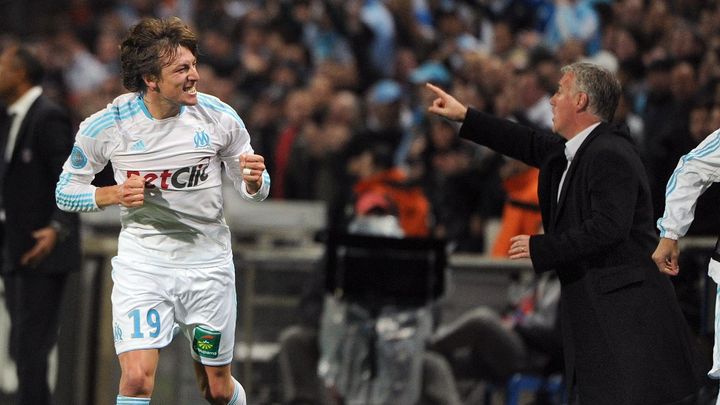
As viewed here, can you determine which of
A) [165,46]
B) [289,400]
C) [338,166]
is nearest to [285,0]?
[338,166]

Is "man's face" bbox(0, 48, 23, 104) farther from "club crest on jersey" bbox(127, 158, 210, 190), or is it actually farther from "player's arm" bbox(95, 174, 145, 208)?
"player's arm" bbox(95, 174, 145, 208)

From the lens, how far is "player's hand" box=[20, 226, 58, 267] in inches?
322

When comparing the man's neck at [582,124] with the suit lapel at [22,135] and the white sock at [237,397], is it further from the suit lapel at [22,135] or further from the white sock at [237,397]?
the suit lapel at [22,135]

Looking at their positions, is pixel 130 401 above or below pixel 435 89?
below

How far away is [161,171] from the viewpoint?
20.4 ft

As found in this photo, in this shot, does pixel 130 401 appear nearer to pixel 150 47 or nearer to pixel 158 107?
pixel 158 107

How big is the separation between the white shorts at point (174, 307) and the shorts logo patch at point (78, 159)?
0.48m

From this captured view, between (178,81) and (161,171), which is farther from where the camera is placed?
(161,171)

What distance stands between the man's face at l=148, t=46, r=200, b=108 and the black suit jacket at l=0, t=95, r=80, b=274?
→ 2385mm

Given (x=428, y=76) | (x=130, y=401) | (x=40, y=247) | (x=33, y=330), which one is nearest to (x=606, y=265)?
(x=130, y=401)

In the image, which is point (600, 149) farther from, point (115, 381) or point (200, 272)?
point (115, 381)

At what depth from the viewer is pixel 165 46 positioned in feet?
20.3

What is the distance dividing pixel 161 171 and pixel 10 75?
2.67 meters

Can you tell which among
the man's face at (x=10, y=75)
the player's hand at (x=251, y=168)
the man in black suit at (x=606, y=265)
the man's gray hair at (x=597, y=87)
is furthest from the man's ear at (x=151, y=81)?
the man's face at (x=10, y=75)
